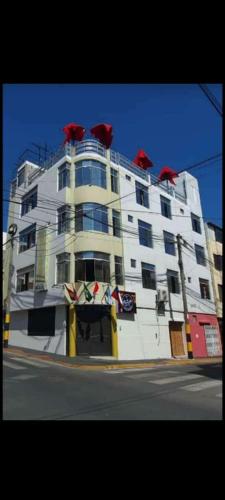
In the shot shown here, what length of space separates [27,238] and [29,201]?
2992 millimetres

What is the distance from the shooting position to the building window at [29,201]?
88.1 feet

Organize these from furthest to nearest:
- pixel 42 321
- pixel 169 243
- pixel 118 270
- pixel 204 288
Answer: pixel 204 288 < pixel 169 243 < pixel 42 321 < pixel 118 270

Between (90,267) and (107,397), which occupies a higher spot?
(90,267)

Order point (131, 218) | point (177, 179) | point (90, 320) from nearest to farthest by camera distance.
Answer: point (90, 320), point (131, 218), point (177, 179)

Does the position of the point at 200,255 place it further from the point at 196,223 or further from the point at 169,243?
the point at 169,243

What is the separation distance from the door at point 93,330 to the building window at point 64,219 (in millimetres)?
5176

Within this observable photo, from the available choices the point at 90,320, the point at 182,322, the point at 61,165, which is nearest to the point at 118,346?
the point at 90,320

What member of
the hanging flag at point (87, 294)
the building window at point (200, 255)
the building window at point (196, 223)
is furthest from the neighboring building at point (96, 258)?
the building window at point (196, 223)

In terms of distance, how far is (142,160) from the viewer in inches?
1129

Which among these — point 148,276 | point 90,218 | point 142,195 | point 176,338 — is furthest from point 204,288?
point 90,218
